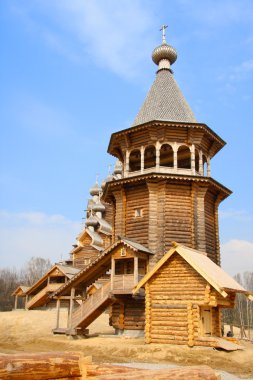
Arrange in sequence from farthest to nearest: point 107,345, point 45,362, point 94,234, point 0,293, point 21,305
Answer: point 0,293
point 21,305
point 94,234
point 107,345
point 45,362

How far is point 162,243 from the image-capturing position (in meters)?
21.1

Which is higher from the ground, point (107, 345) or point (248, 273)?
point (248, 273)

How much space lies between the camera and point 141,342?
17578mm

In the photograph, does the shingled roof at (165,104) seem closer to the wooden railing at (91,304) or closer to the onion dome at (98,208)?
the wooden railing at (91,304)

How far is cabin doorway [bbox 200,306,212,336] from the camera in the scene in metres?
16.9

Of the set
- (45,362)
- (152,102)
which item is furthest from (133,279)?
(45,362)

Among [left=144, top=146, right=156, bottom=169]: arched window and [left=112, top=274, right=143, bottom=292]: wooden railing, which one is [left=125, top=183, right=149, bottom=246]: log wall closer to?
[left=112, top=274, right=143, bottom=292]: wooden railing

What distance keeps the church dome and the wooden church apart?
1679 mm

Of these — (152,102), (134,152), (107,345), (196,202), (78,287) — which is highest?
(152,102)

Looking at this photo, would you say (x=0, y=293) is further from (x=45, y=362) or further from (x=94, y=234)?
(x=45, y=362)

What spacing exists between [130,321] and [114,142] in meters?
10.8

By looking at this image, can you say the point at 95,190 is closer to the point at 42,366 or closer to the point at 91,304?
the point at 91,304

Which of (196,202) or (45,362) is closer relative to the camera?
(45,362)

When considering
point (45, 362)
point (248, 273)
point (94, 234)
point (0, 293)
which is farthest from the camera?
point (248, 273)
